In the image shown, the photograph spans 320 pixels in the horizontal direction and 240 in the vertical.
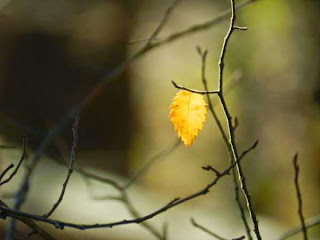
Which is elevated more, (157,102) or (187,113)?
(157,102)

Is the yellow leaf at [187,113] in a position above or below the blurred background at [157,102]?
below

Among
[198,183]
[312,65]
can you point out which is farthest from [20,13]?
[312,65]

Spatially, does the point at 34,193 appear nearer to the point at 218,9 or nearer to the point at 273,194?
the point at 273,194

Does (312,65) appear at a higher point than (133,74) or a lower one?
lower

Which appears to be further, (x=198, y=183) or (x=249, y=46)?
(x=198, y=183)

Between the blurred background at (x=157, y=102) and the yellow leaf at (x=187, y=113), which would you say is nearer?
the yellow leaf at (x=187, y=113)

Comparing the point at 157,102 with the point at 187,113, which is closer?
the point at 187,113
